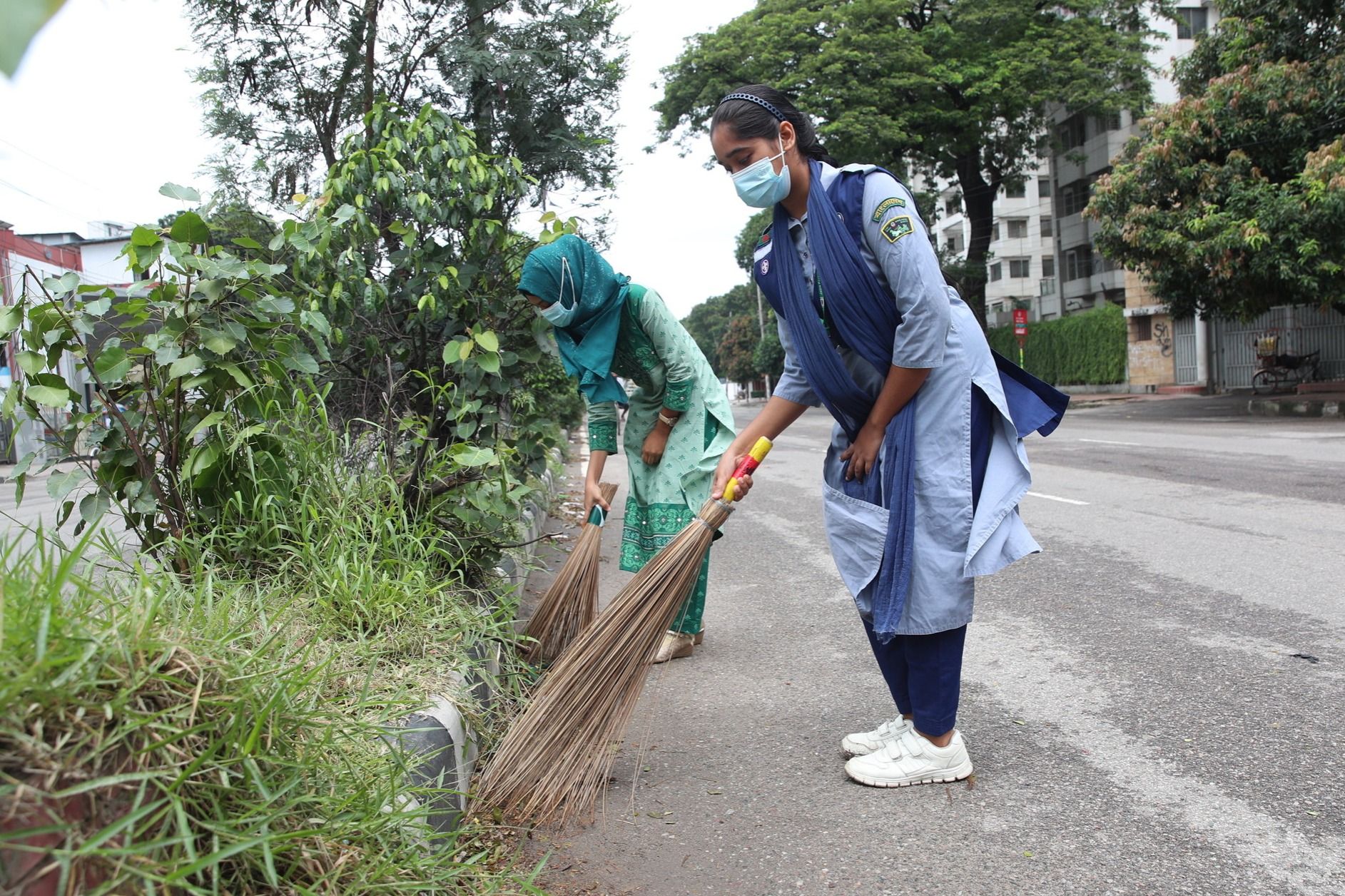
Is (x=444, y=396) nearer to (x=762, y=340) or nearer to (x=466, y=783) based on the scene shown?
(x=466, y=783)

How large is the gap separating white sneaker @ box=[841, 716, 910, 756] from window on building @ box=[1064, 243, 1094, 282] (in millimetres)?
36395

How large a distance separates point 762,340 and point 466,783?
156ft

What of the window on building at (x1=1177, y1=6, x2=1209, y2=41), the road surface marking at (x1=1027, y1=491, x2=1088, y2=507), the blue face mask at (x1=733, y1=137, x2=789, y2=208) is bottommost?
the road surface marking at (x1=1027, y1=491, x2=1088, y2=507)

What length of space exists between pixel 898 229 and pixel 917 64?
21831 mm

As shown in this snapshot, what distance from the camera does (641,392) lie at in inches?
150

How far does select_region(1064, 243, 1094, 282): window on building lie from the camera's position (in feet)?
118

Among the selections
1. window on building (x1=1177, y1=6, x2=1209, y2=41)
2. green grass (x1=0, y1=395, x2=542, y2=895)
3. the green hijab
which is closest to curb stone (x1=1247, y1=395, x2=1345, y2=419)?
the green hijab

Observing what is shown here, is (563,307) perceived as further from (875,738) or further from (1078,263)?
(1078,263)

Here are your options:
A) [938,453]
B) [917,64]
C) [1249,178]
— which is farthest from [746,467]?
[917,64]

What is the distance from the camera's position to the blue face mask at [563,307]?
3227mm

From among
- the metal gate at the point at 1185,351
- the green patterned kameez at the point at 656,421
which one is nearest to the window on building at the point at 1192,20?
the metal gate at the point at 1185,351

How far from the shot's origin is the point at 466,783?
2387 mm

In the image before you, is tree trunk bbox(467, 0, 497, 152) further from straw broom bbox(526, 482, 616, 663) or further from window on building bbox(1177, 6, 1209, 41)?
window on building bbox(1177, 6, 1209, 41)

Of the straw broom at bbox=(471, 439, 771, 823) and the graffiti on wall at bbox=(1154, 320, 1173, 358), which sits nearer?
the straw broom at bbox=(471, 439, 771, 823)
